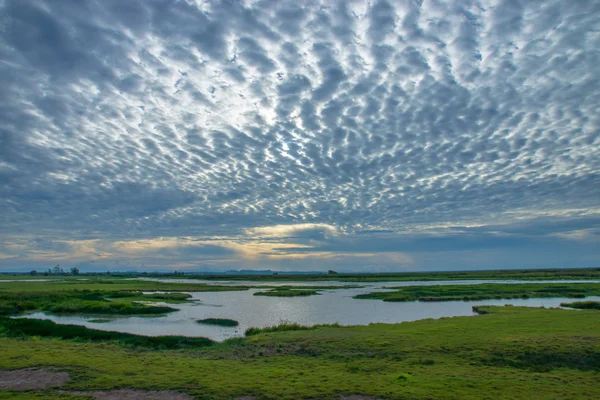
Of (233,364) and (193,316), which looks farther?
(193,316)

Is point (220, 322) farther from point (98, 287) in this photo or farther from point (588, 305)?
point (98, 287)

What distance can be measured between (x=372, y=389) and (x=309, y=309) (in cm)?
4209

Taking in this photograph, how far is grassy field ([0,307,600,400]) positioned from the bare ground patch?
2.26 feet

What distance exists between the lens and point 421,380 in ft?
56.4

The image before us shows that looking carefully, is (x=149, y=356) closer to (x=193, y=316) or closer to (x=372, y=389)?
(x=372, y=389)

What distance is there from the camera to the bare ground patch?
16.1m

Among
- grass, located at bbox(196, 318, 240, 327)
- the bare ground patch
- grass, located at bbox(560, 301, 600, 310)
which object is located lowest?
grass, located at bbox(196, 318, 240, 327)

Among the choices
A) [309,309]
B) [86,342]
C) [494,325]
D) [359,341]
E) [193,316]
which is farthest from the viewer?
[309,309]

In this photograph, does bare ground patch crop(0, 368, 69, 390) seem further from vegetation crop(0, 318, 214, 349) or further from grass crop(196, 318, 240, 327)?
grass crop(196, 318, 240, 327)

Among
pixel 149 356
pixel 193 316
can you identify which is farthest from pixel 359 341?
pixel 193 316

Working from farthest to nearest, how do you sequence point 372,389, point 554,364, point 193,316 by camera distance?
point 193,316 → point 554,364 → point 372,389

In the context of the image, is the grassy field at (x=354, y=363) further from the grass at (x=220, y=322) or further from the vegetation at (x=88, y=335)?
the grass at (x=220, y=322)

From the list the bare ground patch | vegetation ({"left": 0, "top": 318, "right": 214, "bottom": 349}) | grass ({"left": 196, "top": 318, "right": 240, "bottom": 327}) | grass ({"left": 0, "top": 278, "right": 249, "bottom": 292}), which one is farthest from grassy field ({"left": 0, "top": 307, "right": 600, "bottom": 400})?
grass ({"left": 0, "top": 278, "right": 249, "bottom": 292})

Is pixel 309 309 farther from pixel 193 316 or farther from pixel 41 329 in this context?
pixel 41 329
